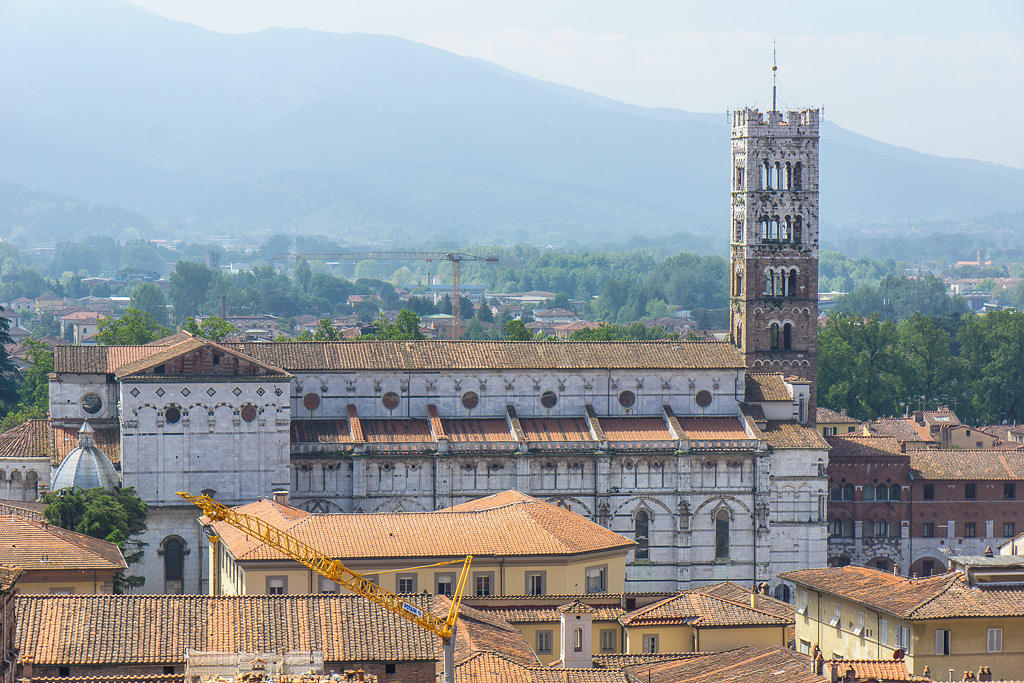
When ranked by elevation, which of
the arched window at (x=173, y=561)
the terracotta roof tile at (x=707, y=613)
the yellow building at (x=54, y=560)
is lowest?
the arched window at (x=173, y=561)

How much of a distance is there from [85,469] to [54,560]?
12944 millimetres

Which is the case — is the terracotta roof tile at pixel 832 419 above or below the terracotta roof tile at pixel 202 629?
above

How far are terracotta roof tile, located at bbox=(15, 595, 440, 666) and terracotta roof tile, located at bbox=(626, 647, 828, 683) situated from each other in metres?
7.29

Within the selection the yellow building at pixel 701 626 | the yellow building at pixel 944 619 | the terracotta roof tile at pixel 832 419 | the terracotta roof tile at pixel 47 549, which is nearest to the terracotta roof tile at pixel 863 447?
the terracotta roof tile at pixel 832 419

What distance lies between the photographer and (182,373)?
77.1 m

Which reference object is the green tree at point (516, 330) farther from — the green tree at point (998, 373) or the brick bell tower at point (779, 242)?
the green tree at point (998, 373)

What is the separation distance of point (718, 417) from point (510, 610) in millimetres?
27779

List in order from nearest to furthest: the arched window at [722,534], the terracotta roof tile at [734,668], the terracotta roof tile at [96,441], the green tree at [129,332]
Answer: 1. the terracotta roof tile at [734,668]
2. the terracotta roof tile at [96,441]
3. the arched window at [722,534]
4. the green tree at [129,332]

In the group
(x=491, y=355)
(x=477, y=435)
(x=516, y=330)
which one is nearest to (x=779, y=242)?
(x=491, y=355)

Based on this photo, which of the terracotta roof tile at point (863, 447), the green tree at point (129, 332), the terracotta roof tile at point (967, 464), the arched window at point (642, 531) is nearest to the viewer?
the arched window at point (642, 531)

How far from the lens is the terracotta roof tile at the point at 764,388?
86.9 metres

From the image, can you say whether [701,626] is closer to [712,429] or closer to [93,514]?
[93,514]

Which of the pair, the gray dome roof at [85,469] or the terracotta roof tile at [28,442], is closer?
the gray dome roof at [85,469]

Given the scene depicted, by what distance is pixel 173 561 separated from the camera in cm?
7581
